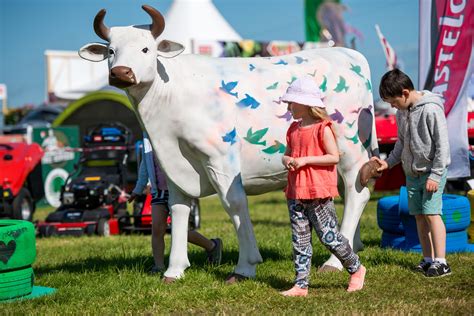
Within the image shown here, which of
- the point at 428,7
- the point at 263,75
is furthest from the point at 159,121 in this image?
the point at 428,7

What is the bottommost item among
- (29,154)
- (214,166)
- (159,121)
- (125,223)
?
(125,223)

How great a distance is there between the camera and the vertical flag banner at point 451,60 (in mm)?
7445

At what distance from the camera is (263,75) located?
604 cm

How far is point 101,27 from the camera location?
221 inches

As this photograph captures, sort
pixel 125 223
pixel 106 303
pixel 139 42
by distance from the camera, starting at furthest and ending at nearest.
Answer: pixel 125 223
pixel 139 42
pixel 106 303

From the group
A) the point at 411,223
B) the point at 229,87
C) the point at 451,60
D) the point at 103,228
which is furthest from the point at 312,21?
the point at 229,87

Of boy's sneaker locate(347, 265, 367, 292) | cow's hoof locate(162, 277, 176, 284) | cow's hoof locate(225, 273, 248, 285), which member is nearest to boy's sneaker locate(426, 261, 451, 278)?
boy's sneaker locate(347, 265, 367, 292)

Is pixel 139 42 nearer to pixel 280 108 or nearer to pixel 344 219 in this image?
pixel 280 108

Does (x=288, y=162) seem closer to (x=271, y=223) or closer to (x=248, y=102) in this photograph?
(x=248, y=102)

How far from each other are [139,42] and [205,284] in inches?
77.4

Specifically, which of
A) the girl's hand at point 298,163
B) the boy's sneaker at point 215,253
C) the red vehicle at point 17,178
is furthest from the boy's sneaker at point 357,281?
the red vehicle at point 17,178

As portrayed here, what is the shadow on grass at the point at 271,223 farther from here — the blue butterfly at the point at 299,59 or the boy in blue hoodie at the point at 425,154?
the boy in blue hoodie at the point at 425,154

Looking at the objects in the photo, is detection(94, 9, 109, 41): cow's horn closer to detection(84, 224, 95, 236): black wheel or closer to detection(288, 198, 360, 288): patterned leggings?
detection(288, 198, 360, 288): patterned leggings

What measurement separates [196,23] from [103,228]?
15.0m
